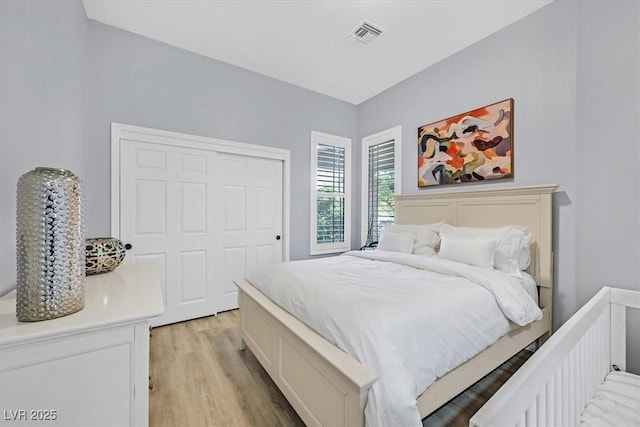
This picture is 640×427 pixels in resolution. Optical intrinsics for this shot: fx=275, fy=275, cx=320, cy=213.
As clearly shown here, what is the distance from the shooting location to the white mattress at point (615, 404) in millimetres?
1146

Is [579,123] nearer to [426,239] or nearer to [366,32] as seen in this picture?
[426,239]

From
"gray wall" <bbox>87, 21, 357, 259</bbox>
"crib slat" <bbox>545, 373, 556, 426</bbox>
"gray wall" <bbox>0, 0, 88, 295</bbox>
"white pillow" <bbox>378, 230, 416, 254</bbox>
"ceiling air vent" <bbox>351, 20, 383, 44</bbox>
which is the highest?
"ceiling air vent" <bbox>351, 20, 383, 44</bbox>

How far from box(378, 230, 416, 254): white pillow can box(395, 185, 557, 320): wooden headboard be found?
547mm

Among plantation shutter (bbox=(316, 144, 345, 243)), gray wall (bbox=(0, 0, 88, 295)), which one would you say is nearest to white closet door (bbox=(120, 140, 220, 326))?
gray wall (bbox=(0, 0, 88, 295))

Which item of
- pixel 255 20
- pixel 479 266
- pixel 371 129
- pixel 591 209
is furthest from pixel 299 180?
pixel 591 209

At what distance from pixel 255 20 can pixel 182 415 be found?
3.10 metres

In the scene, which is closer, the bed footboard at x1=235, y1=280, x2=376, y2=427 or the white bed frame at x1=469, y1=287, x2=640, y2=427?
the white bed frame at x1=469, y1=287, x2=640, y2=427

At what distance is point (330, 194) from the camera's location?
13.6 ft

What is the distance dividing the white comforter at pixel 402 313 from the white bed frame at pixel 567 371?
0.37 metres

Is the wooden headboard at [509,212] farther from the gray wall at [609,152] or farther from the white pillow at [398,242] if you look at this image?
the white pillow at [398,242]

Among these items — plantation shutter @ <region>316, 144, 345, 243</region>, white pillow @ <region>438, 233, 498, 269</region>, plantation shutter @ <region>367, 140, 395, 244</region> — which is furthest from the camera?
plantation shutter @ <region>316, 144, 345, 243</region>

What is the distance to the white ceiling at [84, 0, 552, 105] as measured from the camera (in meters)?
2.35

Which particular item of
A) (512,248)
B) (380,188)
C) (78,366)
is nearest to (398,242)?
(512,248)

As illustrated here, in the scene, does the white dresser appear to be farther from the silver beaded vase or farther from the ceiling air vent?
the ceiling air vent
